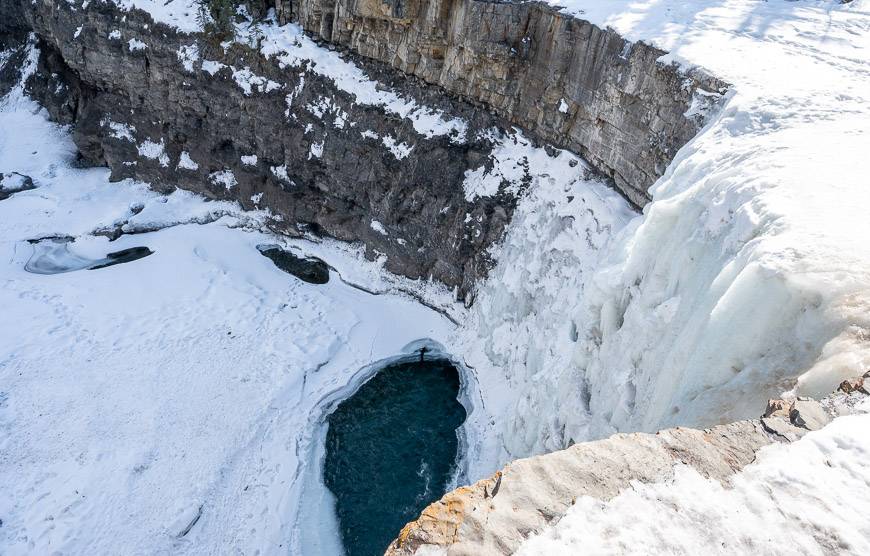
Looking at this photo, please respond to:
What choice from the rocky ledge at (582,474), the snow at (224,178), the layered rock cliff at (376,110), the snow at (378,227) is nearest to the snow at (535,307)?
the layered rock cliff at (376,110)

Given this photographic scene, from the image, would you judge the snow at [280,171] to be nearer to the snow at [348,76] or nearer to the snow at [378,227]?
the snow at [348,76]

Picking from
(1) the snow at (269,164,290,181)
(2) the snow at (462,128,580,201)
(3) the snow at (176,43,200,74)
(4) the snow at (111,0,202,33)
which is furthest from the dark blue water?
(4) the snow at (111,0,202,33)

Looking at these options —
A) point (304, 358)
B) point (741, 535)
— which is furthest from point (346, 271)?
point (741, 535)

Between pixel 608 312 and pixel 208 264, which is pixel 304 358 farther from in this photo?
pixel 608 312

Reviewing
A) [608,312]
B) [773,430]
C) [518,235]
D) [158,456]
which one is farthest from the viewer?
[518,235]

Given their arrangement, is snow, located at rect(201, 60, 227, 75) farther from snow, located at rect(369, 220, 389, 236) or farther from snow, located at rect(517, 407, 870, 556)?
snow, located at rect(517, 407, 870, 556)
